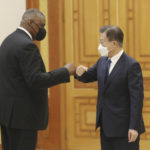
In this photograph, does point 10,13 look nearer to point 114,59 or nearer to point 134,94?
point 114,59

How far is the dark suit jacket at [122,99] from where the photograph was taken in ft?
8.07

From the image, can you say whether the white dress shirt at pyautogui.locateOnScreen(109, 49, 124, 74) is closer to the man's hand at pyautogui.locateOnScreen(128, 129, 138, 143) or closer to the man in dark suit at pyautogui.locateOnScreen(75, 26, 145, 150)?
the man in dark suit at pyautogui.locateOnScreen(75, 26, 145, 150)

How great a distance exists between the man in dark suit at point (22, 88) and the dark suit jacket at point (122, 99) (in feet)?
1.41

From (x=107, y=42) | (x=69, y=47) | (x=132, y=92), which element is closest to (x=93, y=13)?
(x=69, y=47)

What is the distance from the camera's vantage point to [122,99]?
8.30 feet

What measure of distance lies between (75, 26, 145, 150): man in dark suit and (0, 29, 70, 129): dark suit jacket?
46cm

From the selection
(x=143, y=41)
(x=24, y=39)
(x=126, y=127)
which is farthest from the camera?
(x=143, y=41)

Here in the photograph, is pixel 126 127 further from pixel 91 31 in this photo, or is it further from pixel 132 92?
pixel 91 31

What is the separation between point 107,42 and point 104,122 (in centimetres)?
62

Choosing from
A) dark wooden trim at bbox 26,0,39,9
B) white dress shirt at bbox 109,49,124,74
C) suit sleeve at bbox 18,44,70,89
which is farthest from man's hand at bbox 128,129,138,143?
dark wooden trim at bbox 26,0,39,9

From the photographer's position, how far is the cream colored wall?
13.4 feet

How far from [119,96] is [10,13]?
2.13 meters

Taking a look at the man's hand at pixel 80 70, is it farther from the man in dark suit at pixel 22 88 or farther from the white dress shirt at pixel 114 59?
the man in dark suit at pixel 22 88

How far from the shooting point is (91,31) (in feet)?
13.0
